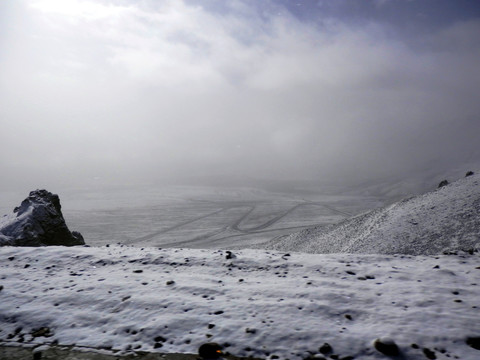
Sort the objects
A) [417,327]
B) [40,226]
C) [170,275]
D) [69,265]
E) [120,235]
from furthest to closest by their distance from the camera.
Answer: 1. [120,235]
2. [40,226]
3. [69,265]
4. [170,275]
5. [417,327]

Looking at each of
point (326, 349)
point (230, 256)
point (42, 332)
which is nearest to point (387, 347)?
point (326, 349)

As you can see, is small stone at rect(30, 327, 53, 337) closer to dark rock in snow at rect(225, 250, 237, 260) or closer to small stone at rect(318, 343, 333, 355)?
small stone at rect(318, 343, 333, 355)

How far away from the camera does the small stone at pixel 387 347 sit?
4.97 meters

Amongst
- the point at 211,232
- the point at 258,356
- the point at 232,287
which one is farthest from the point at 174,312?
the point at 211,232

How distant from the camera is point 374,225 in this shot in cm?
2442

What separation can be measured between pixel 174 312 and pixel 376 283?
4845 mm

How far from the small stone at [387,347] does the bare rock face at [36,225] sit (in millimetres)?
19481

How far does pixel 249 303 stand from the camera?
6.77 m

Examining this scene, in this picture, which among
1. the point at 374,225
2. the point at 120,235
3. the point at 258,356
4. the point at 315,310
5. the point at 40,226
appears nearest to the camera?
the point at 258,356

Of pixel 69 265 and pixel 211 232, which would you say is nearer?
pixel 69 265

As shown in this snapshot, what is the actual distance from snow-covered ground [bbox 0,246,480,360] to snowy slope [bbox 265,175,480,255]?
9588 millimetres

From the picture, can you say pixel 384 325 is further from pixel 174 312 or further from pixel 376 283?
pixel 174 312

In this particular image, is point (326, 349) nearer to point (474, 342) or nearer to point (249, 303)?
point (249, 303)

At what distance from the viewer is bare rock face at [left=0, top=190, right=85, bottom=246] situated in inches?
744
